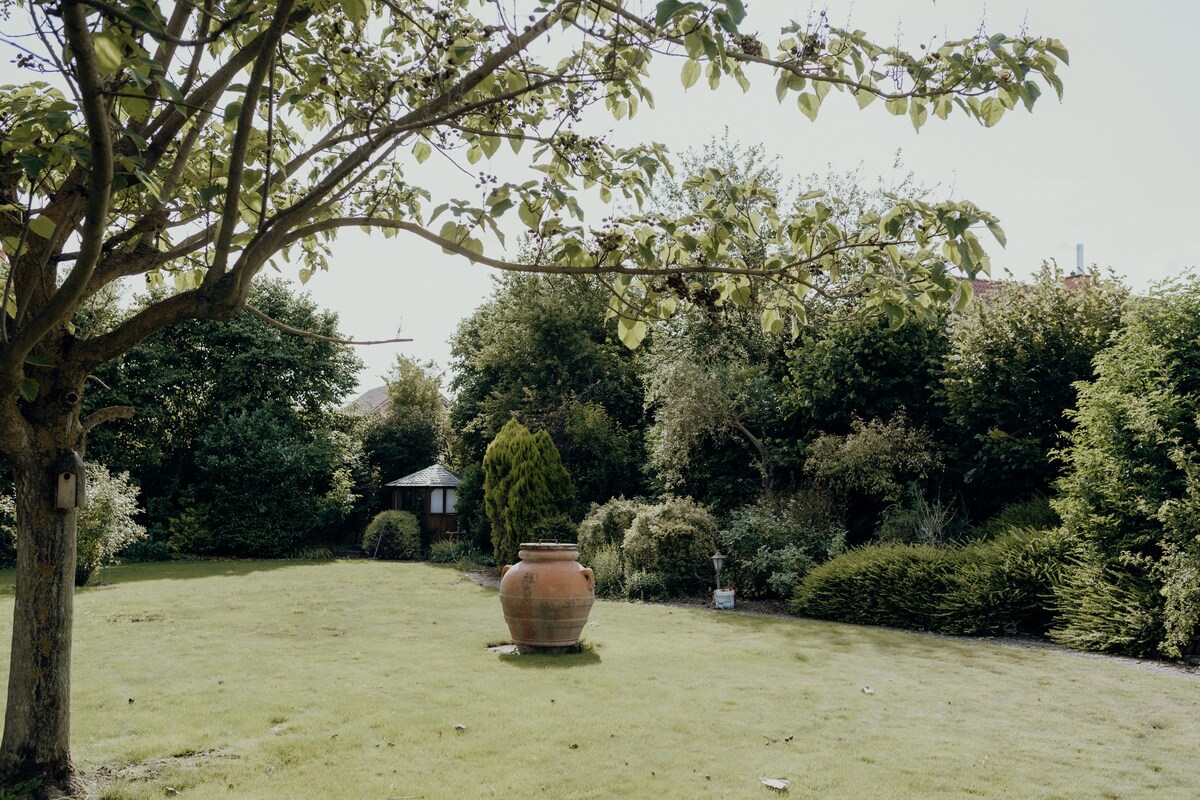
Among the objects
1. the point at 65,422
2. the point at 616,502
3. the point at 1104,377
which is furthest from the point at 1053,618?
the point at 65,422

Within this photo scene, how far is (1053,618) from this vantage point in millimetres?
9977

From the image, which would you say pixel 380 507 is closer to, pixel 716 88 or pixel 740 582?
pixel 740 582

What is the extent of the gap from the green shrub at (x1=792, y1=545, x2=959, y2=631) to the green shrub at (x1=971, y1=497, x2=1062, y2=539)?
3.06 ft

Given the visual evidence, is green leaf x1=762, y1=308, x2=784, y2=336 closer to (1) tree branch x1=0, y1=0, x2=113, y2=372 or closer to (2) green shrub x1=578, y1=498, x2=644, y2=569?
(1) tree branch x1=0, y1=0, x2=113, y2=372

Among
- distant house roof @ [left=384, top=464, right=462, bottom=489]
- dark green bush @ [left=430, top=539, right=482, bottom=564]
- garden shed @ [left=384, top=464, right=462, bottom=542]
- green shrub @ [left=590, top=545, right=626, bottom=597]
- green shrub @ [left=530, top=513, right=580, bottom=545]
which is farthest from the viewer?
garden shed @ [left=384, top=464, right=462, bottom=542]

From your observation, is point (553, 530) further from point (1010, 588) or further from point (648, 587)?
point (1010, 588)

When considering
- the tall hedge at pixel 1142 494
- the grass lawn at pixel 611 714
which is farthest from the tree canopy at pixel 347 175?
the tall hedge at pixel 1142 494

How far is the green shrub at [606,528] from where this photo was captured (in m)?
15.4

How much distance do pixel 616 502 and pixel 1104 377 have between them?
27.3 ft

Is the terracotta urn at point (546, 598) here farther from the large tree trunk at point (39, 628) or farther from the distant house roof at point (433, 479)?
the distant house roof at point (433, 479)

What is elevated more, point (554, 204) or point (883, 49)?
point (883, 49)

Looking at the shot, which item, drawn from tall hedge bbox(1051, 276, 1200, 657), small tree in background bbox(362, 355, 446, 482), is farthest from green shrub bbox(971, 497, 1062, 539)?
small tree in background bbox(362, 355, 446, 482)

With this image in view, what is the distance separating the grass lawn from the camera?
477 cm

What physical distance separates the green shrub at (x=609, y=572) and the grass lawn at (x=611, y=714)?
3570 millimetres
